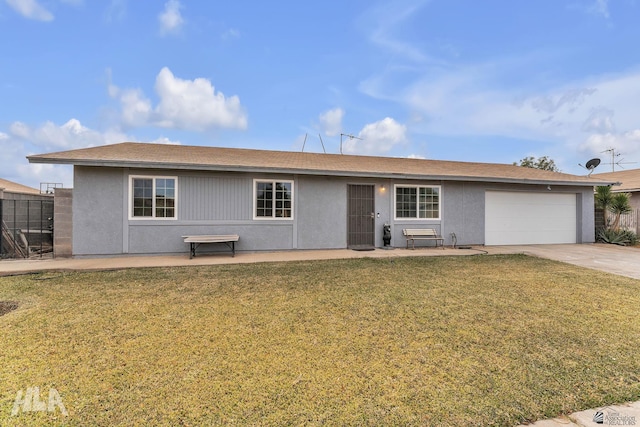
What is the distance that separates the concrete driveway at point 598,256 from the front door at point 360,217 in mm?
3906

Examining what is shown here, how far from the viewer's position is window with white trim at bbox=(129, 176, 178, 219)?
7.97 metres

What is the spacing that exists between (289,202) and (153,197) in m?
3.85

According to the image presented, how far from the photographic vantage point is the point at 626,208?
11.5 m

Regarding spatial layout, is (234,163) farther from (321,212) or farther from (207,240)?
(321,212)

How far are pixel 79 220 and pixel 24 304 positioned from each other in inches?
168

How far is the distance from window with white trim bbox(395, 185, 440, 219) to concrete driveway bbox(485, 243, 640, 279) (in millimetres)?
2258

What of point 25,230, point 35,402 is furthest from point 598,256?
point 25,230

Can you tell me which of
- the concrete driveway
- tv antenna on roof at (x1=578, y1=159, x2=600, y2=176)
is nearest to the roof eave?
tv antenna on roof at (x1=578, y1=159, x2=600, y2=176)

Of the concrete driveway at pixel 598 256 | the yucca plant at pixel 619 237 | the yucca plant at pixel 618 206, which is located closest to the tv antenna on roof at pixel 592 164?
the yucca plant at pixel 618 206

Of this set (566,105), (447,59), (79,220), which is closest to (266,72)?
(447,59)

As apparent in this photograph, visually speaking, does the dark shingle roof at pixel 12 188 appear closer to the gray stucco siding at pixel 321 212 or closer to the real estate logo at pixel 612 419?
the gray stucco siding at pixel 321 212

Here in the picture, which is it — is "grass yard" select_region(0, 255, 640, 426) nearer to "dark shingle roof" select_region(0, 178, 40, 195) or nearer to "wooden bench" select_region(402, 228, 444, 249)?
"wooden bench" select_region(402, 228, 444, 249)

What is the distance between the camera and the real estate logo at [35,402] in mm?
1914

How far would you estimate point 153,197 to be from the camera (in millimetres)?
8086
